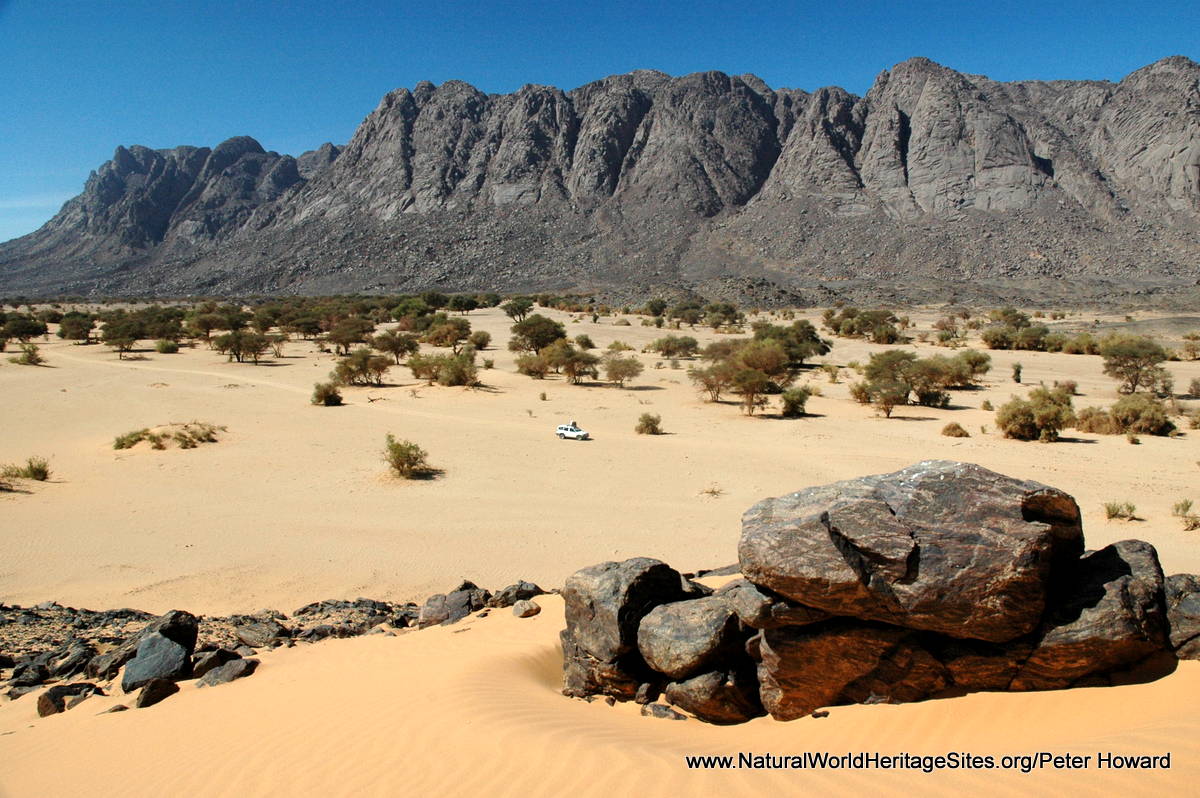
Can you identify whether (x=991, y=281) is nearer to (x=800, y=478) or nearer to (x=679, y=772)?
(x=800, y=478)

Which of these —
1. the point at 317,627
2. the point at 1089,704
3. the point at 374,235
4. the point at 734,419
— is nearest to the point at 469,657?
the point at 317,627

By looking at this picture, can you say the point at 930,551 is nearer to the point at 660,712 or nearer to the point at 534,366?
the point at 660,712

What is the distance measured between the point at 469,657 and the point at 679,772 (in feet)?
10.8

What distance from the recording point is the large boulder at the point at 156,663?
6957 millimetres

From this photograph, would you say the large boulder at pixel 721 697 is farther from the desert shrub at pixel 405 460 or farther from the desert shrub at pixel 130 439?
the desert shrub at pixel 130 439

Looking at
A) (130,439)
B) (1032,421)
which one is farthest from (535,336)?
(1032,421)

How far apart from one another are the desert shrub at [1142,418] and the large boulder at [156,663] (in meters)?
22.9

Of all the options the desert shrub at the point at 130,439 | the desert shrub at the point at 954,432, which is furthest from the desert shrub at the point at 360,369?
the desert shrub at the point at 954,432

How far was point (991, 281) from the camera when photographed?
81.7m

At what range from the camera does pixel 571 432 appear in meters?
20.6

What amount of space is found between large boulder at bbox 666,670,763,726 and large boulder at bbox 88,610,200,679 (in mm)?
5434

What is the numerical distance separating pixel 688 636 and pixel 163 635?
567 cm

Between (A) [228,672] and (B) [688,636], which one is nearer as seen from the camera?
(B) [688,636]

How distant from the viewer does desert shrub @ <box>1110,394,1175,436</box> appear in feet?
63.1
